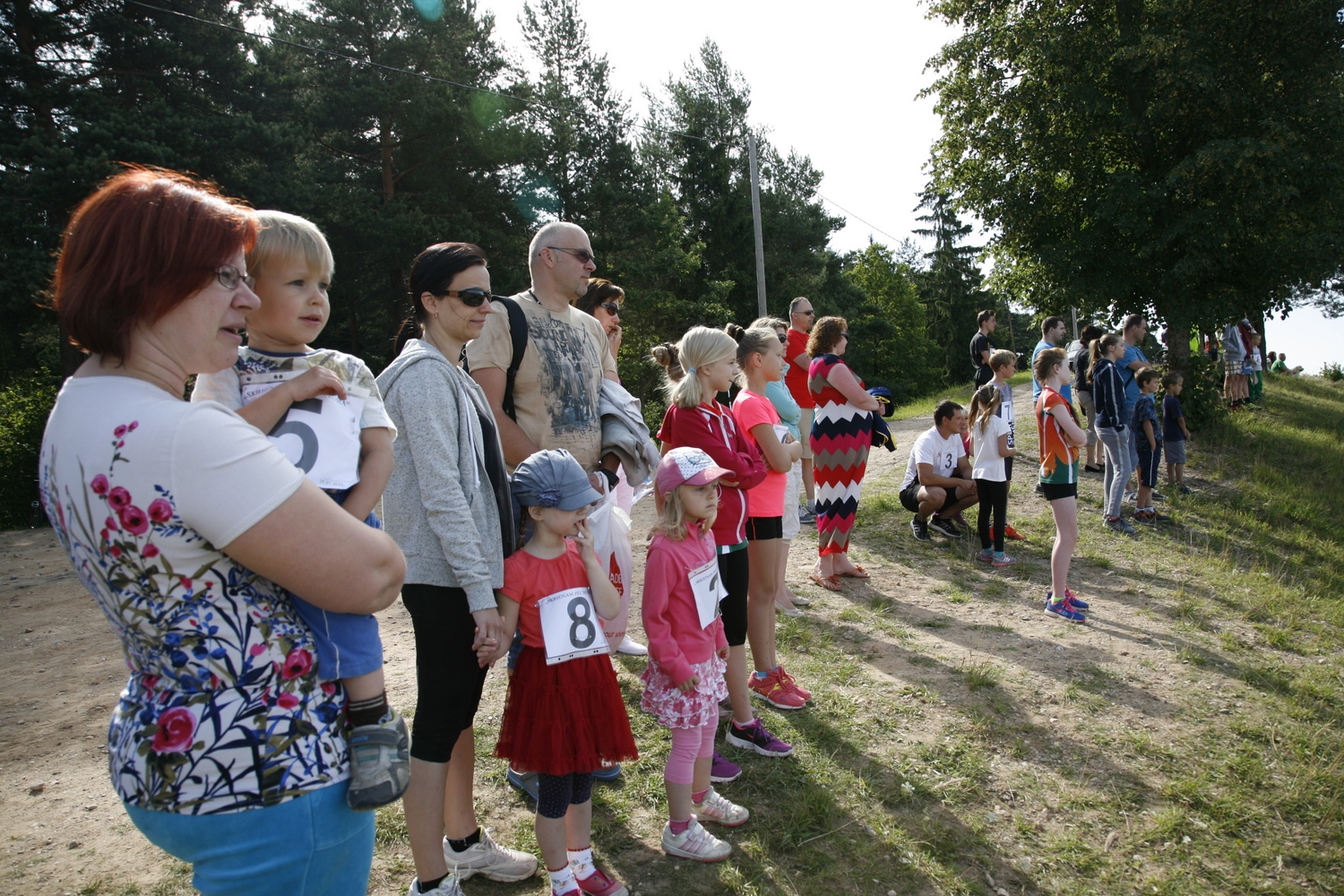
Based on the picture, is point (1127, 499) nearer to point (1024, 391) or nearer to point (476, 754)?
point (476, 754)

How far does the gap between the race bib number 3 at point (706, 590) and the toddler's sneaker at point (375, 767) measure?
1.62 m

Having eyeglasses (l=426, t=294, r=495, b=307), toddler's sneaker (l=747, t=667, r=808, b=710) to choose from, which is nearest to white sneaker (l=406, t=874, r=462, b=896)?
eyeglasses (l=426, t=294, r=495, b=307)

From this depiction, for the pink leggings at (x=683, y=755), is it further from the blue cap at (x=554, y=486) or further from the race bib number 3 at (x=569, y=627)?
the blue cap at (x=554, y=486)

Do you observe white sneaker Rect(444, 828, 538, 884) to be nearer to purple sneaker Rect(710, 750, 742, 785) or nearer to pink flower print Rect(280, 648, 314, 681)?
purple sneaker Rect(710, 750, 742, 785)

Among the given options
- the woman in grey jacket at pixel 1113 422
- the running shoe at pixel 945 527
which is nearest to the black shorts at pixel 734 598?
the running shoe at pixel 945 527

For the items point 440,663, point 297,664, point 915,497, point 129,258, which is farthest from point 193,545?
point 915,497

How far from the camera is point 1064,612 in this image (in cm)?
593

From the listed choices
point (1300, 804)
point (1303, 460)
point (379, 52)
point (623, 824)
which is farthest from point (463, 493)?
point (379, 52)

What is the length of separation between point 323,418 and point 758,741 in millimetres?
2779

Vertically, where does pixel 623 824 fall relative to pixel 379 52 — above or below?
below

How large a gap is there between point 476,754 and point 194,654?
9.40 feet

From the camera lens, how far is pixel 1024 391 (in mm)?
21406

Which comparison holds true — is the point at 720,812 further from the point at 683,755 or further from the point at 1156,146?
the point at 1156,146

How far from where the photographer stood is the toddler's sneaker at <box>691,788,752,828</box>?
128 inches
